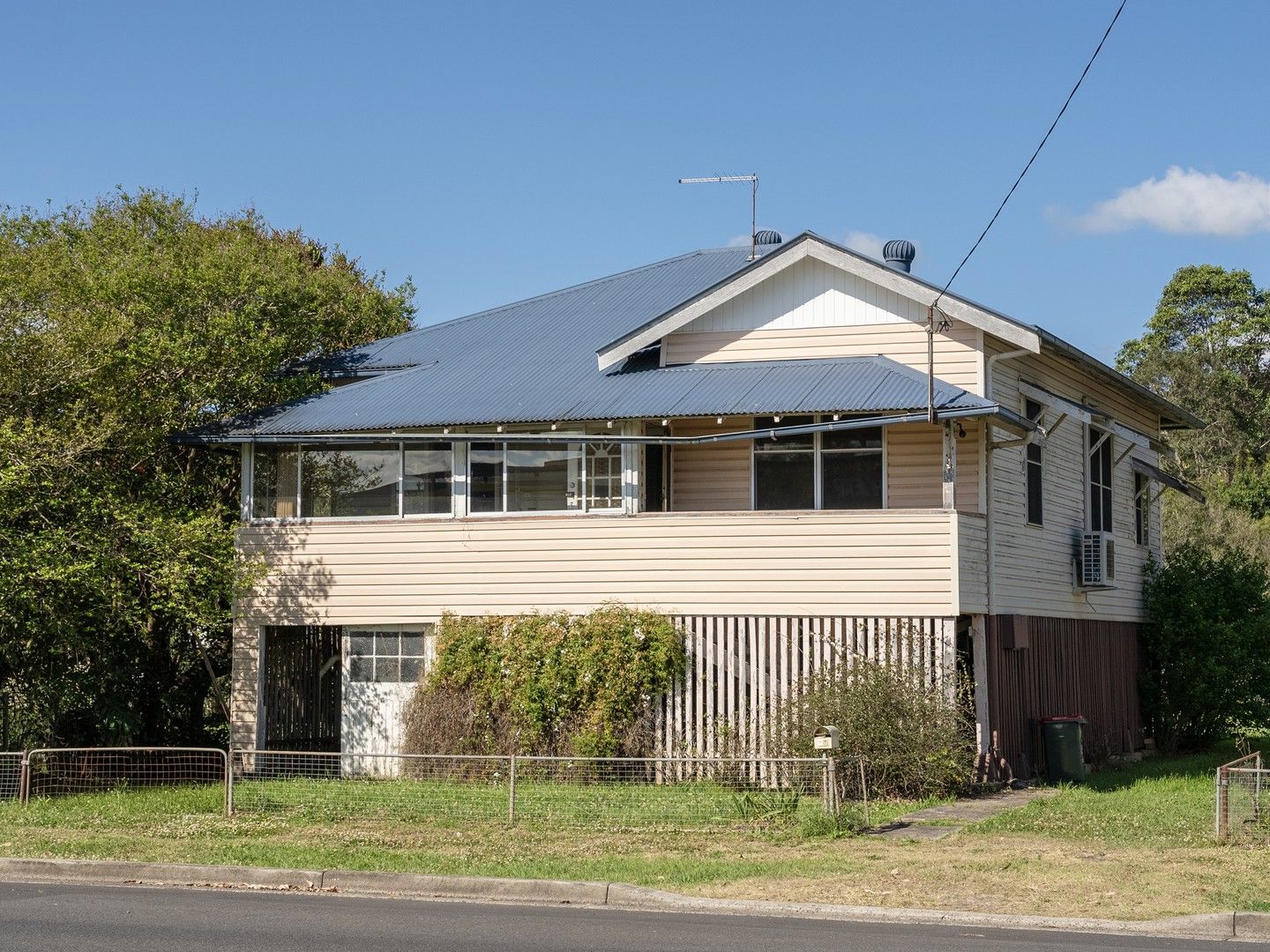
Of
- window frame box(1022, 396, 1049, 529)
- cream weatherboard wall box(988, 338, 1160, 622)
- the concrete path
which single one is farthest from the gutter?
the concrete path

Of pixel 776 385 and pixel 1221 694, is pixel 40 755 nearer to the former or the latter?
pixel 776 385

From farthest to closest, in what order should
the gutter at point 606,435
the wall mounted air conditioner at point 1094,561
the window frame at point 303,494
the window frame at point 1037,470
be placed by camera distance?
1. the wall mounted air conditioner at point 1094,561
2. the window frame at point 1037,470
3. the window frame at point 303,494
4. the gutter at point 606,435

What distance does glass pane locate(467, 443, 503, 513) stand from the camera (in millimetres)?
21312

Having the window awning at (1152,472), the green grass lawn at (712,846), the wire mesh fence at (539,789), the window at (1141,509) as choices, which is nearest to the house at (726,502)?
the wire mesh fence at (539,789)

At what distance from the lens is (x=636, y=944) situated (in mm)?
10055

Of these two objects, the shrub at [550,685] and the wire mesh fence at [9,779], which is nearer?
the wire mesh fence at [9,779]

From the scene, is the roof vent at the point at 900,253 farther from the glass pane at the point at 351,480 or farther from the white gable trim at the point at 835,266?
the glass pane at the point at 351,480

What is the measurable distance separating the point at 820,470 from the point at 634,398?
2612 mm

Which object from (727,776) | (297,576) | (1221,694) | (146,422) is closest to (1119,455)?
(1221,694)

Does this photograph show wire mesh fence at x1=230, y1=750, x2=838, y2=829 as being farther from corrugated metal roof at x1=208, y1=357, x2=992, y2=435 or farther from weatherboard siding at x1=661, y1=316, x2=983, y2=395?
weatherboard siding at x1=661, y1=316, x2=983, y2=395

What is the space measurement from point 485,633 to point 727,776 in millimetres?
3773

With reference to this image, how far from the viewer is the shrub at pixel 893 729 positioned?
58.6ft

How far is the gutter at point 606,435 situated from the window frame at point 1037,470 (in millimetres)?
1577

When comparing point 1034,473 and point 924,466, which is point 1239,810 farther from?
point 1034,473
